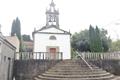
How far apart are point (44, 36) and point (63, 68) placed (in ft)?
28.2

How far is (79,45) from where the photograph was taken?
1249 inches

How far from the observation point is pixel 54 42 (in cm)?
2123

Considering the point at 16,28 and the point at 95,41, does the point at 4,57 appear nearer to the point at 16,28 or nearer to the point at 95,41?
the point at 95,41

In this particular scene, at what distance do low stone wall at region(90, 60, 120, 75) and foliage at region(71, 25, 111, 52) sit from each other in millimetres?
9360

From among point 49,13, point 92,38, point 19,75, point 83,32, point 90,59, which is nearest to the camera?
point 19,75

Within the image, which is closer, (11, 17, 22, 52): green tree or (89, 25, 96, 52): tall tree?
(89, 25, 96, 52): tall tree

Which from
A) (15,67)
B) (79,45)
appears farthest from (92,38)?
(15,67)

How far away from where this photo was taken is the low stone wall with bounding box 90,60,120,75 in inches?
659

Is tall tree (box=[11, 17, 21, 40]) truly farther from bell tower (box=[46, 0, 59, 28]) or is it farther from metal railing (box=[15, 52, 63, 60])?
metal railing (box=[15, 52, 63, 60])

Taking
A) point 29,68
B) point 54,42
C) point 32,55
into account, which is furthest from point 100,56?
point 29,68

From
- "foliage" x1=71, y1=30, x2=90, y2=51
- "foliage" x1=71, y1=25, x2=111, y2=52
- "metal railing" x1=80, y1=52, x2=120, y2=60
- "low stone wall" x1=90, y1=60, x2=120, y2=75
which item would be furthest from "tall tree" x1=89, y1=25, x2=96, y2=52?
"low stone wall" x1=90, y1=60, x2=120, y2=75

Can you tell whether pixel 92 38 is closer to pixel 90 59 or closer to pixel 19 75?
pixel 90 59

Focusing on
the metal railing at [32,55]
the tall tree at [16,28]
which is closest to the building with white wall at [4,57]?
the metal railing at [32,55]

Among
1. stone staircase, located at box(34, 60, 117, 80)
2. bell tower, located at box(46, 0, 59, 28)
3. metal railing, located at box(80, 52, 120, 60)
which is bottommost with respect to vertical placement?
stone staircase, located at box(34, 60, 117, 80)
